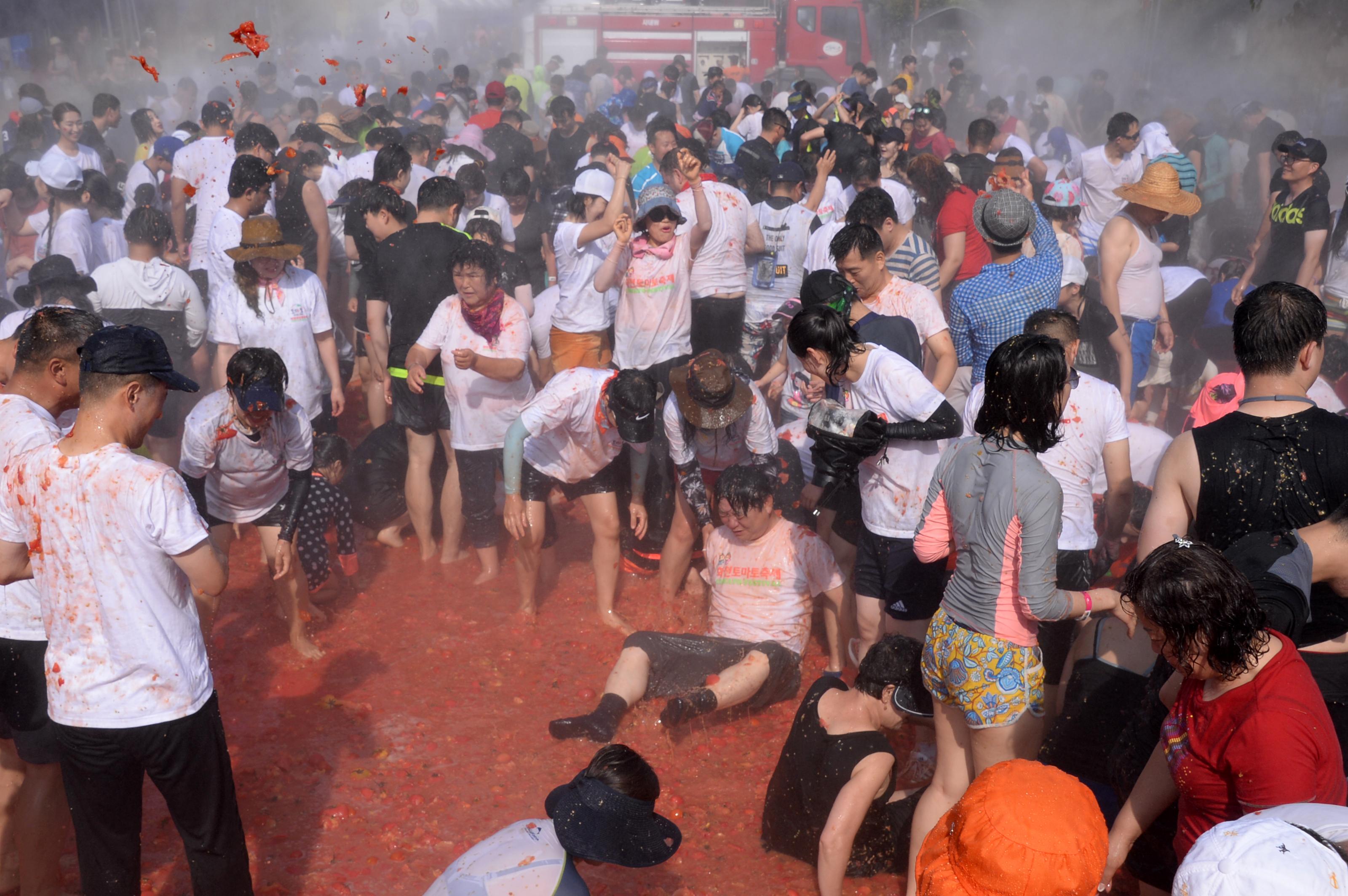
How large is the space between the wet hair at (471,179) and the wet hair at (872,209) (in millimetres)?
3307

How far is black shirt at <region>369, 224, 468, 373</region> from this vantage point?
6.15 m

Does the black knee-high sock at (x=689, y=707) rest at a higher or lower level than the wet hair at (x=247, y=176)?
lower

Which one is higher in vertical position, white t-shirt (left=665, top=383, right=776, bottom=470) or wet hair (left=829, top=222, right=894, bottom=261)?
wet hair (left=829, top=222, right=894, bottom=261)

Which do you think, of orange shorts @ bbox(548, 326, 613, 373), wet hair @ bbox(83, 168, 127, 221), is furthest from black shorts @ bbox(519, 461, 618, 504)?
wet hair @ bbox(83, 168, 127, 221)

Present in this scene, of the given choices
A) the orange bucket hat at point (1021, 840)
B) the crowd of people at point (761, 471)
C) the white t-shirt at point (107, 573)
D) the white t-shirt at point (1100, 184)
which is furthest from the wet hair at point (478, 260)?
the white t-shirt at point (1100, 184)

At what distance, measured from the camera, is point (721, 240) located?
6.63m

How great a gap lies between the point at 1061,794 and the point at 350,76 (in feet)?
72.5

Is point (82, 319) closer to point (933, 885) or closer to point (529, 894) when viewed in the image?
point (529, 894)

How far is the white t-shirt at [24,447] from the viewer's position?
3.27m

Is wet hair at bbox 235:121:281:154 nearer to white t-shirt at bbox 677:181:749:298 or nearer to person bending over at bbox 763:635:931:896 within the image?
white t-shirt at bbox 677:181:749:298

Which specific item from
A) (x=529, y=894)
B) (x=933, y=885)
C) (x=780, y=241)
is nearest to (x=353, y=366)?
(x=780, y=241)

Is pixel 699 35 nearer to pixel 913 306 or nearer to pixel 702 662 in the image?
pixel 913 306

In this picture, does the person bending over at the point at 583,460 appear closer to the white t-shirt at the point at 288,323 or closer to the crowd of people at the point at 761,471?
the crowd of people at the point at 761,471

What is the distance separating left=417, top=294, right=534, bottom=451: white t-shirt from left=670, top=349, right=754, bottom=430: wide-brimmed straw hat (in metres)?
1.18
